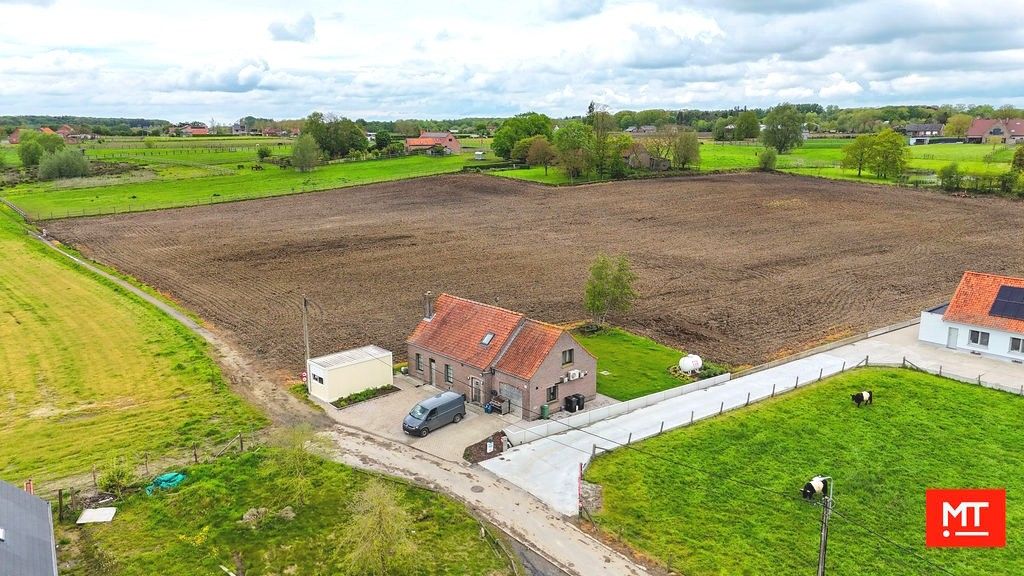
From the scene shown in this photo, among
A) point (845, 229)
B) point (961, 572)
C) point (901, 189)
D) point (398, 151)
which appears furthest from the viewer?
point (398, 151)

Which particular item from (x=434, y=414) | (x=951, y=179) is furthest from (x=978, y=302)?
(x=951, y=179)

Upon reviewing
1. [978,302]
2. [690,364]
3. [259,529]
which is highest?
[978,302]

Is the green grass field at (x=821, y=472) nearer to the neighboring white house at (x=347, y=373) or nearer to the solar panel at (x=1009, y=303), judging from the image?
the solar panel at (x=1009, y=303)

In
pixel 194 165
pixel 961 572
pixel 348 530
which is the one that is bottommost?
pixel 961 572

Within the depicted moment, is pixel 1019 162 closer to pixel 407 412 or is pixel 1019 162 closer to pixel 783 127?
pixel 783 127

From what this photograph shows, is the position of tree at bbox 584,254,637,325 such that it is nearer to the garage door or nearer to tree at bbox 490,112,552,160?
the garage door

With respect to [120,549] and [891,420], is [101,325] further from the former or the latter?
[891,420]

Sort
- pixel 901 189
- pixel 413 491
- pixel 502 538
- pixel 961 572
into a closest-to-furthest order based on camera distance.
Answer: pixel 961 572 → pixel 502 538 → pixel 413 491 → pixel 901 189

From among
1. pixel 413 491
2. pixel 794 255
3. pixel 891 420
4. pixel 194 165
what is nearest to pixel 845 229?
pixel 794 255
